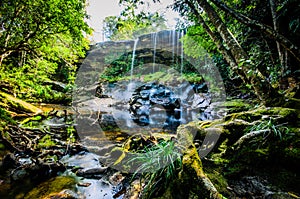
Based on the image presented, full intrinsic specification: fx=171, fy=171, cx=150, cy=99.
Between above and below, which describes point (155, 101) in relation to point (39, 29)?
below

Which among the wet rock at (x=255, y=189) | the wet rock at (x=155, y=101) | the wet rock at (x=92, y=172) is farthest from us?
the wet rock at (x=155, y=101)

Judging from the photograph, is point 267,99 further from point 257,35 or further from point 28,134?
point 28,134

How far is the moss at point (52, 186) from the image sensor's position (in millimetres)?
2448

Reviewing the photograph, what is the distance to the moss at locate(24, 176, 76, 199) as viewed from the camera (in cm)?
245

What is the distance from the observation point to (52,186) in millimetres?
2682

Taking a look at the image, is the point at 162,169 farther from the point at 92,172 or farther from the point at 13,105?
the point at 13,105

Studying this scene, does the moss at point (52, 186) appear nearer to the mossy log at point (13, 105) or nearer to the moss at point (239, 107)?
the mossy log at point (13, 105)

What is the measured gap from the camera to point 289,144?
190cm

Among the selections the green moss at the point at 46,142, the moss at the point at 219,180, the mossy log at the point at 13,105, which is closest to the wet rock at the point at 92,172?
the green moss at the point at 46,142

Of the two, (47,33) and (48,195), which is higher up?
(47,33)

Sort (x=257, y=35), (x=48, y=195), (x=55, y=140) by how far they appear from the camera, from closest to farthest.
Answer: (x=48, y=195) → (x=55, y=140) → (x=257, y=35)

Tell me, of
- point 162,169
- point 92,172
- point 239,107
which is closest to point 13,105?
point 92,172

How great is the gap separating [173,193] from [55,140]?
399 centimetres

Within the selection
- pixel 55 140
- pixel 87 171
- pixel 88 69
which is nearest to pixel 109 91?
pixel 88 69
